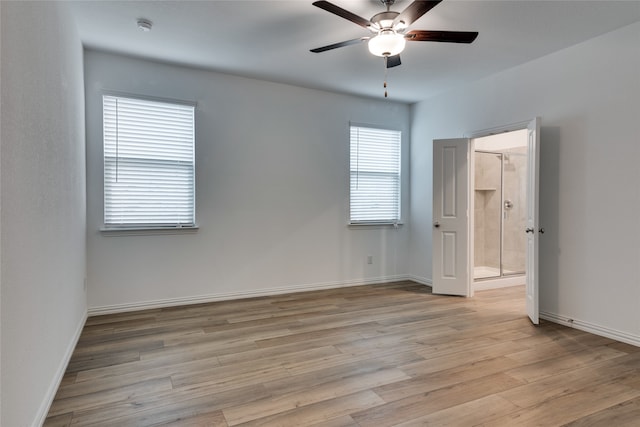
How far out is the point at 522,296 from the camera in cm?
459

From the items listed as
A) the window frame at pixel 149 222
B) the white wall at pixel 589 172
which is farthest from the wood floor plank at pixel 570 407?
the window frame at pixel 149 222

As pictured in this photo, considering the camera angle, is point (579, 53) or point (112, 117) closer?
point (579, 53)

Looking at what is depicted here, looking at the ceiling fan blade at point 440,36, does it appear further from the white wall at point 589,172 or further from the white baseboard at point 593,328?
the white baseboard at point 593,328

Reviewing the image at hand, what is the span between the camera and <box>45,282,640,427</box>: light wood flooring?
1.99m

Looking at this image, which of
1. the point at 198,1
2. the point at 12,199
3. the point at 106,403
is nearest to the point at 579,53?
the point at 198,1

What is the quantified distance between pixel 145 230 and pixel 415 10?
10.9 feet

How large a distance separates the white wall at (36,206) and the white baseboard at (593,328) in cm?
414

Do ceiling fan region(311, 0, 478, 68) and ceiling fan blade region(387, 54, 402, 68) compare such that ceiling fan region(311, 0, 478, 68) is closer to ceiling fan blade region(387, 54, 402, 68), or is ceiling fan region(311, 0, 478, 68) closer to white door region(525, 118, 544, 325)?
ceiling fan blade region(387, 54, 402, 68)

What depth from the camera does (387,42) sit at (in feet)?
8.48

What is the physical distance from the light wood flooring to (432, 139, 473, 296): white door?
0.80 metres

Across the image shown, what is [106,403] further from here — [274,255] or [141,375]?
[274,255]

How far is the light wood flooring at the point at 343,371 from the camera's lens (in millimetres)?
1994

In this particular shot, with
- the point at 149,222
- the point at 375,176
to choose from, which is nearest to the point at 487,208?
the point at 375,176

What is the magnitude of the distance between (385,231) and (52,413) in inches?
169
